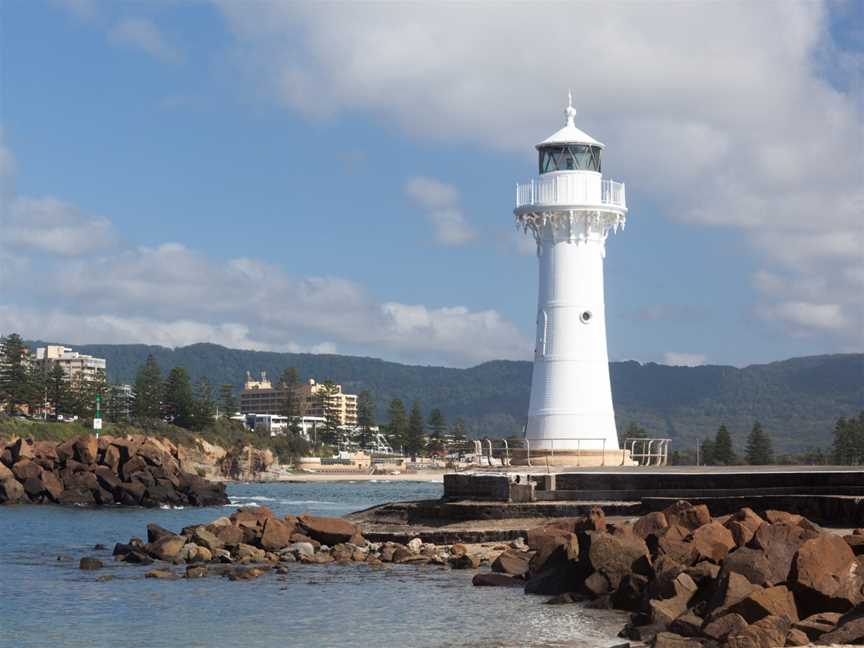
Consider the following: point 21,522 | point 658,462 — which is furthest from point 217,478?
point 658,462

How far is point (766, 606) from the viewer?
1500cm

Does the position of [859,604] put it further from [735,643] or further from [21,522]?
[21,522]

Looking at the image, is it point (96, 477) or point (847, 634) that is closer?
point (847, 634)

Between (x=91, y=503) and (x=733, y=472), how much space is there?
37128 mm

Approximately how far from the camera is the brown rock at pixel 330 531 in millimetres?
28406

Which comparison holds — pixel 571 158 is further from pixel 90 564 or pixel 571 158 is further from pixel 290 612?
pixel 290 612

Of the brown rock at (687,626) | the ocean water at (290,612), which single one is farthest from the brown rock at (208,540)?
the brown rock at (687,626)

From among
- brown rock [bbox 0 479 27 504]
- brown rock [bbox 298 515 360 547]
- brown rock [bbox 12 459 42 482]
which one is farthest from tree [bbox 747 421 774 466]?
brown rock [bbox 298 515 360 547]

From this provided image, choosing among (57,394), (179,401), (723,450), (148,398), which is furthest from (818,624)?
(179,401)

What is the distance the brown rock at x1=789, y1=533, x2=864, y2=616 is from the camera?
50.9ft

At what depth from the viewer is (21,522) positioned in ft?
149

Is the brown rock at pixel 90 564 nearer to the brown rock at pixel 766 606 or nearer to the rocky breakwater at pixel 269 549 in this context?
the rocky breakwater at pixel 269 549

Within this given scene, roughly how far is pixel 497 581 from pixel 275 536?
7264mm

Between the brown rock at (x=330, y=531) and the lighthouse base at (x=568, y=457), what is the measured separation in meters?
8.78
